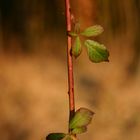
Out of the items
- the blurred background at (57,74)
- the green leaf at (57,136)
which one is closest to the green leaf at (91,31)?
the green leaf at (57,136)

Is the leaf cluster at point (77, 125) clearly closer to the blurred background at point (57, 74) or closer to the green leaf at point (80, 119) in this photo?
the green leaf at point (80, 119)

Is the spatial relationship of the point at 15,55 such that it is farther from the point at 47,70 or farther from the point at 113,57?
the point at 113,57

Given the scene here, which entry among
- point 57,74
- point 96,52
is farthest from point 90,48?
point 57,74

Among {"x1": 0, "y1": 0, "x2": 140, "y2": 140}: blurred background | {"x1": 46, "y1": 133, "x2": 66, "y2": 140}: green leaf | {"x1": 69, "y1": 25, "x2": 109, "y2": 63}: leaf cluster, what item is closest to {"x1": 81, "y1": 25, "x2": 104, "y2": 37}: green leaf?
{"x1": 69, "y1": 25, "x2": 109, "y2": 63}: leaf cluster

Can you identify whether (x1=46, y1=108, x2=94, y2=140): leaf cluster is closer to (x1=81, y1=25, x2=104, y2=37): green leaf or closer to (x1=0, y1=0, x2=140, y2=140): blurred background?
(x1=81, y1=25, x2=104, y2=37): green leaf

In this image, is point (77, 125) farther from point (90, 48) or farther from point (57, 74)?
point (57, 74)
